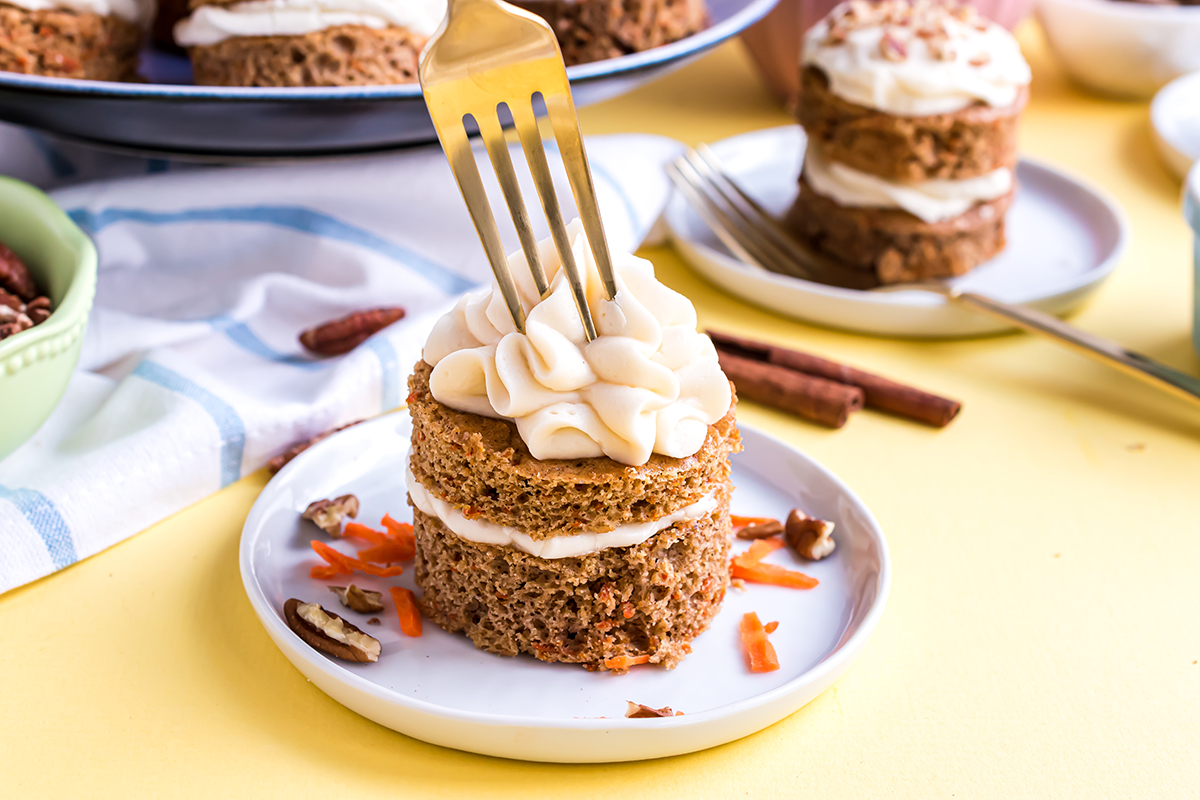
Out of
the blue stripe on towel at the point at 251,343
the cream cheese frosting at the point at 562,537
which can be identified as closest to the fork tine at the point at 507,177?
the cream cheese frosting at the point at 562,537

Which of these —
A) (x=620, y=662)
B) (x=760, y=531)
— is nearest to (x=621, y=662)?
(x=620, y=662)

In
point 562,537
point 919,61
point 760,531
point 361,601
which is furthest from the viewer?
point 919,61

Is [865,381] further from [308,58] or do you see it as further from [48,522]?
[48,522]

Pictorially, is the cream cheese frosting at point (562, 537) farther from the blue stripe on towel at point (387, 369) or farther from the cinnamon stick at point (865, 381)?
the cinnamon stick at point (865, 381)

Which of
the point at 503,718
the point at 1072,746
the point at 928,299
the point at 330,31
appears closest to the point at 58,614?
the point at 503,718

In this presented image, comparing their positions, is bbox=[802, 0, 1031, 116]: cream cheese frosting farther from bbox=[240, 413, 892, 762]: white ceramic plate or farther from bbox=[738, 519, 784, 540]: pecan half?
bbox=[738, 519, 784, 540]: pecan half

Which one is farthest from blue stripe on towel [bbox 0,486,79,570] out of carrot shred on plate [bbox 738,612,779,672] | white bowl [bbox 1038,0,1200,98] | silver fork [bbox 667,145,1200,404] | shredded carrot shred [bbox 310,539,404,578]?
white bowl [bbox 1038,0,1200,98]
